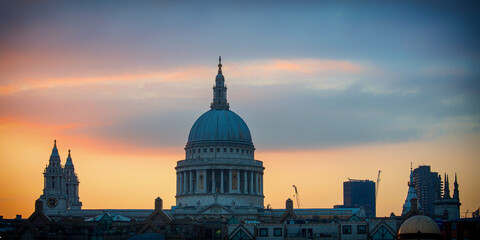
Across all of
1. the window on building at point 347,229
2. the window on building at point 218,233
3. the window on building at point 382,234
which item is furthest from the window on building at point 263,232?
the window on building at point 382,234

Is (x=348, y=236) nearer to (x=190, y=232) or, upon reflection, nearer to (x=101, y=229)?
(x=190, y=232)

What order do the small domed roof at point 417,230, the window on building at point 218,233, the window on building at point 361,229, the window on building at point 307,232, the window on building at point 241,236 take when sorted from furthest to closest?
the window on building at point 218,233, the window on building at point 307,232, the window on building at point 241,236, the window on building at point 361,229, the small domed roof at point 417,230

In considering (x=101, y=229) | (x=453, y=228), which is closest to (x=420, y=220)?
(x=453, y=228)

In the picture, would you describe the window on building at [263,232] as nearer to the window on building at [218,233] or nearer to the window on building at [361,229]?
the window on building at [218,233]

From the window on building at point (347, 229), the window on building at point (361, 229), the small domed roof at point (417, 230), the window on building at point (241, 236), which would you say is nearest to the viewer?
the small domed roof at point (417, 230)

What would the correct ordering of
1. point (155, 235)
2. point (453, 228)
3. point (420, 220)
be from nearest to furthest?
point (420, 220) → point (453, 228) → point (155, 235)

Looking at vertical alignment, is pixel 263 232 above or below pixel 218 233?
below

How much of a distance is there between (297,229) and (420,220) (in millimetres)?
92508

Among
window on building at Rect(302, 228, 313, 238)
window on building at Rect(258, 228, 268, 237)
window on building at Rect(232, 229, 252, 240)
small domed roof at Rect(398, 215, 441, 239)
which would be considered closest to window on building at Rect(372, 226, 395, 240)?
window on building at Rect(302, 228, 313, 238)

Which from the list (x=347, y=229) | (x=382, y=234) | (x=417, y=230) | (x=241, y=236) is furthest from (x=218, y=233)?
(x=417, y=230)

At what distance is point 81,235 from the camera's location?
179 metres

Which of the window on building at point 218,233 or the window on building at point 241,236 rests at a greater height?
the window on building at point 218,233

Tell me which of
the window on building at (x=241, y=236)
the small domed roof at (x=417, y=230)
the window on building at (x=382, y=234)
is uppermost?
the window on building at (x=241, y=236)

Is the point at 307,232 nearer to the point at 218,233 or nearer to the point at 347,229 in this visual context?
the point at 347,229
